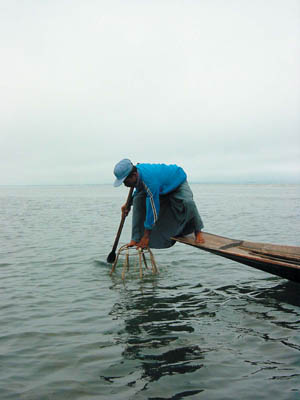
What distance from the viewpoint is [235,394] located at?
333cm

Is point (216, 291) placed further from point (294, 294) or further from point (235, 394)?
point (235, 394)

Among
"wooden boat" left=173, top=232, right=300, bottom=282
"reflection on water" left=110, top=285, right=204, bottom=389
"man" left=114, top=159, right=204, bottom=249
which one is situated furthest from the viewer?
"man" left=114, top=159, right=204, bottom=249

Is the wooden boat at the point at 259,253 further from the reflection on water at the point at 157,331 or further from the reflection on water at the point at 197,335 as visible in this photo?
the reflection on water at the point at 157,331

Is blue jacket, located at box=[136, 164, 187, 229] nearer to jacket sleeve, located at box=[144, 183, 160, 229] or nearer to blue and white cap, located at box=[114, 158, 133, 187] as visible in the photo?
jacket sleeve, located at box=[144, 183, 160, 229]

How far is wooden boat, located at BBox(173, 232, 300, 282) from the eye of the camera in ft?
17.2

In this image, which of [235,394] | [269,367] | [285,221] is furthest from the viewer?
[285,221]

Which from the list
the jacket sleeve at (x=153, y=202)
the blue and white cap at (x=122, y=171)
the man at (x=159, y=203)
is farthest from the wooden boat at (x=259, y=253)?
the blue and white cap at (x=122, y=171)

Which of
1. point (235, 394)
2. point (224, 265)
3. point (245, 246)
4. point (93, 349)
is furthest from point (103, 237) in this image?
point (235, 394)

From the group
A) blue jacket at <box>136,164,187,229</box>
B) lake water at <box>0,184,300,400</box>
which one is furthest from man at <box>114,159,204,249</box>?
lake water at <box>0,184,300,400</box>

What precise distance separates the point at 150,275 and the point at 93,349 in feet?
10.7

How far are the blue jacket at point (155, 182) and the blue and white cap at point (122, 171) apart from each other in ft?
0.71

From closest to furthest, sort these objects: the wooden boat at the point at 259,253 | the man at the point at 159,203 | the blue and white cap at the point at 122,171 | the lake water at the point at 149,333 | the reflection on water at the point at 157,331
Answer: the lake water at the point at 149,333
the reflection on water at the point at 157,331
the wooden boat at the point at 259,253
the blue and white cap at the point at 122,171
the man at the point at 159,203

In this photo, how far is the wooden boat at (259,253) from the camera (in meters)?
5.25

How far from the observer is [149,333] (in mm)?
4586
